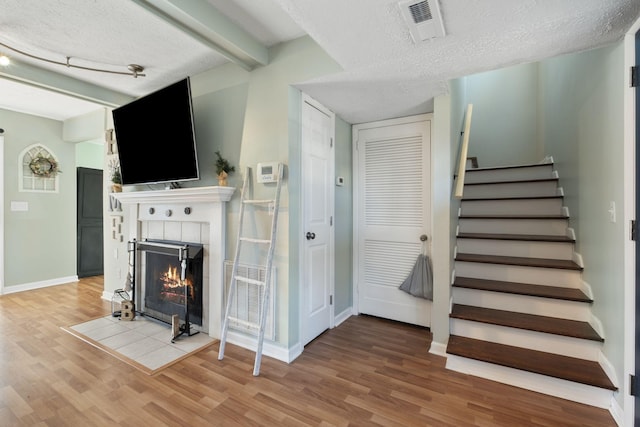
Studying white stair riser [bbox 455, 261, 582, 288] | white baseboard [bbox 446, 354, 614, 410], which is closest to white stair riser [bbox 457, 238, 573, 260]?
white stair riser [bbox 455, 261, 582, 288]

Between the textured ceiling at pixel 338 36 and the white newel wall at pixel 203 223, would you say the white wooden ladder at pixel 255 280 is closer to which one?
the white newel wall at pixel 203 223

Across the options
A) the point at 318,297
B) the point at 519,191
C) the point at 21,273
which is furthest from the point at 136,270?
the point at 519,191

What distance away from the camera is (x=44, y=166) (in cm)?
442

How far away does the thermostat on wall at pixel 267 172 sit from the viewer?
2.34 m

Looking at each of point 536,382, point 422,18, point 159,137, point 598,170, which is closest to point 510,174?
point 598,170

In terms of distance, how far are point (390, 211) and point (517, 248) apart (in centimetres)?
123

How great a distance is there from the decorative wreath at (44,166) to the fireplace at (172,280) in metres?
2.66

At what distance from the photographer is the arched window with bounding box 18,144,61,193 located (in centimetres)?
427

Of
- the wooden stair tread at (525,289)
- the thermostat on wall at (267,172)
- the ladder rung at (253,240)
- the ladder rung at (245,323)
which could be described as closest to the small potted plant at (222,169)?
the thermostat on wall at (267,172)

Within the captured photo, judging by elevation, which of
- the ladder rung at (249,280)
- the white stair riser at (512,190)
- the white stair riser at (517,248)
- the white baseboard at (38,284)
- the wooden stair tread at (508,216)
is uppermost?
the white stair riser at (512,190)

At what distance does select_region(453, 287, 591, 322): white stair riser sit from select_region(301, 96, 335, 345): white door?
1.23 metres

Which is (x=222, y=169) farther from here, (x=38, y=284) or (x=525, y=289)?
(x=38, y=284)

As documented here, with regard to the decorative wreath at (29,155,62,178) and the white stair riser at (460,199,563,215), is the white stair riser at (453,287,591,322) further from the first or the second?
the decorative wreath at (29,155,62,178)

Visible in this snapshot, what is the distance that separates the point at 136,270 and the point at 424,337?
10.5 ft
